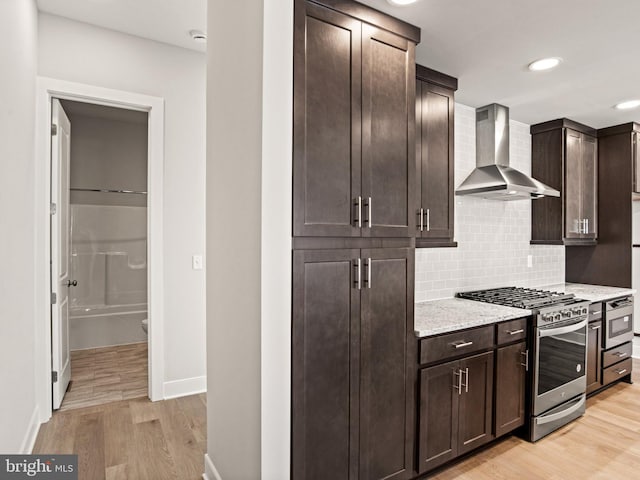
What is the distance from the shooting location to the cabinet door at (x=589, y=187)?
12.7ft

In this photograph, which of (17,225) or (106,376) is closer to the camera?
(17,225)

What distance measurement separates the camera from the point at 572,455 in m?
2.45

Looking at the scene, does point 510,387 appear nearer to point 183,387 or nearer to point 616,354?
point 616,354

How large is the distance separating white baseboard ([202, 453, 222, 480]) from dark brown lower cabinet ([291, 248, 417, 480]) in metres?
0.64

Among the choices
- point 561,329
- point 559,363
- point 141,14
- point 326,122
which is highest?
point 141,14

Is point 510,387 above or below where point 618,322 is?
below

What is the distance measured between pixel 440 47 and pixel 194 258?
246cm

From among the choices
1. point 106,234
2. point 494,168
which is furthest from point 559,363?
point 106,234

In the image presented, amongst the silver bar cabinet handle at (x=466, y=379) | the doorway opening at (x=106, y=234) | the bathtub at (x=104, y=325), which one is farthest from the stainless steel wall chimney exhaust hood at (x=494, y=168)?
the bathtub at (x=104, y=325)

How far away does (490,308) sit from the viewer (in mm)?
2674

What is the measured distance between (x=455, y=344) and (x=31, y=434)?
106 inches

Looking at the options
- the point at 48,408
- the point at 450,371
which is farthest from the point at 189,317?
the point at 450,371

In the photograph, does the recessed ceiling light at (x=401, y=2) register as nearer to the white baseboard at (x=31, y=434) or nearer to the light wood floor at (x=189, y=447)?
the light wood floor at (x=189, y=447)

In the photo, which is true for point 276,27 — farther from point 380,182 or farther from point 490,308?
point 490,308
